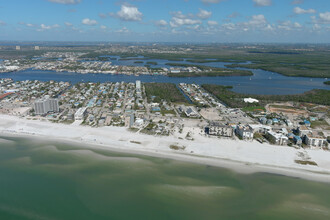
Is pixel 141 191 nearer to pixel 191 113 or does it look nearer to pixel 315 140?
pixel 191 113

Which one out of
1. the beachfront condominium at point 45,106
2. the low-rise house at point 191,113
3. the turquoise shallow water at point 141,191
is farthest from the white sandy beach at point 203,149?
the low-rise house at point 191,113

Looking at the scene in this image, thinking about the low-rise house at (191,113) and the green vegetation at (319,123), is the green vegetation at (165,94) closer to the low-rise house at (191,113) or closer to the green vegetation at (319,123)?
the low-rise house at (191,113)

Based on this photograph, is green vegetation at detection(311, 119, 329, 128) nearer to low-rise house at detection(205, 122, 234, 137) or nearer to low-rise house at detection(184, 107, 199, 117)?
low-rise house at detection(205, 122, 234, 137)

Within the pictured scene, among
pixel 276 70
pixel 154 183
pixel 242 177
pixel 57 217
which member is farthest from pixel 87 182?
pixel 276 70

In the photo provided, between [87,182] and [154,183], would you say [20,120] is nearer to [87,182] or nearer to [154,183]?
[87,182]

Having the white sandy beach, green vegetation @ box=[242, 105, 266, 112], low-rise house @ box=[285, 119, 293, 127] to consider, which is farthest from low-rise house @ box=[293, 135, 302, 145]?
green vegetation @ box=[242, 105, 266, 112]

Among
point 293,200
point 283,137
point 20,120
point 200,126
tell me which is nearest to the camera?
point 293,200

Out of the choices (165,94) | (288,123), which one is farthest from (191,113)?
(288,123)
